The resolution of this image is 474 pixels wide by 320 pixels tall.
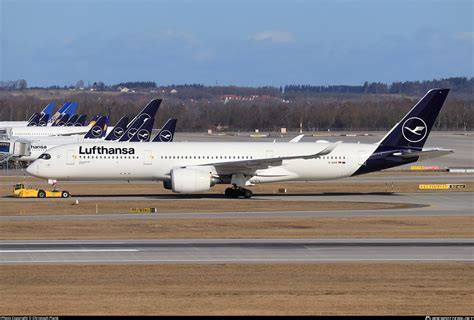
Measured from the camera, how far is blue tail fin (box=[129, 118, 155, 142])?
309 feet

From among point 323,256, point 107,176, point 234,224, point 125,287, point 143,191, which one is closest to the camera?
point 125,287

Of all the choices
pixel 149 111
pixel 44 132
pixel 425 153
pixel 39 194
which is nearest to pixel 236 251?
pixel 39 194

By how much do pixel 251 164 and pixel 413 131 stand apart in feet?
37.7

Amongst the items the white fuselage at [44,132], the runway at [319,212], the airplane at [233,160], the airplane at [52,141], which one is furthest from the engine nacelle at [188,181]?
the white fuselage at [44,132]

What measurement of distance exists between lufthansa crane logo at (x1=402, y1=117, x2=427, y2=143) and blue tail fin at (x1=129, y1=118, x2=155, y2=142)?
37788 millimetres

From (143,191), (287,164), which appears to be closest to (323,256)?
(287,164)

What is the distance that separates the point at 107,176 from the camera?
6019cm

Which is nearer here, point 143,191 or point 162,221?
point 162,221

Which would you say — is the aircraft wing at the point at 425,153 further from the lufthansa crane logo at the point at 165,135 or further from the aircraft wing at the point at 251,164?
the lufthansa crane logo at the point at 165,135

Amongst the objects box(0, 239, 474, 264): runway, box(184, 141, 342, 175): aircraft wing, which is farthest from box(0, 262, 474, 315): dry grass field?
box(184, 141, 342, 175): aircraft wing

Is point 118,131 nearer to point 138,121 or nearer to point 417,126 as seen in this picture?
point 138,121

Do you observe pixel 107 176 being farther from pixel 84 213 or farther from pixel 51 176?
pixel 84 213

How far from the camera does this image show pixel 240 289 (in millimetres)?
27969

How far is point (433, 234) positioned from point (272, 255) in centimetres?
976
